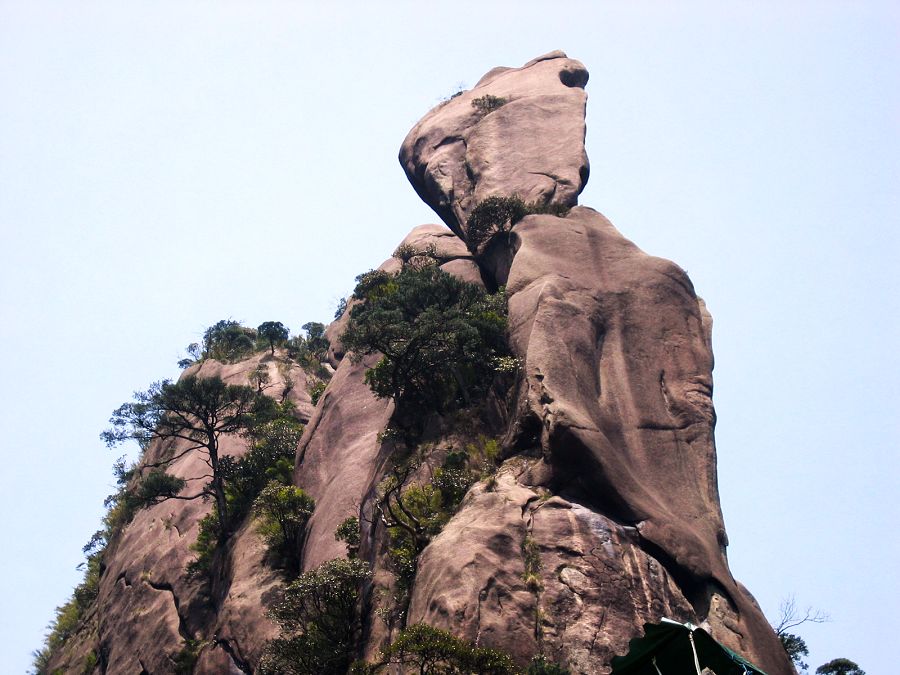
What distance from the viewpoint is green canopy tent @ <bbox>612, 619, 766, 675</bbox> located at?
49.6 ft

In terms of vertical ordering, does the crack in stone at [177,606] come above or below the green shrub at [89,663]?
above

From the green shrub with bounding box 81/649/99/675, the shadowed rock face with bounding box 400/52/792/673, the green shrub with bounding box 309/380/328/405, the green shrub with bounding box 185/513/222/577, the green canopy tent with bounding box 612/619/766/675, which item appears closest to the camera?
the green canopy tent with bounding box 612/619/766/675

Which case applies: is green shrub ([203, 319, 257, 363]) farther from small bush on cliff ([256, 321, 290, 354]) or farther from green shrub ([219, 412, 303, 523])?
green shrub ([219, 412, 303, 523])

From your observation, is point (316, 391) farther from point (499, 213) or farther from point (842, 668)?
point (842, 668)

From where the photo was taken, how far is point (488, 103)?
50.8 metres

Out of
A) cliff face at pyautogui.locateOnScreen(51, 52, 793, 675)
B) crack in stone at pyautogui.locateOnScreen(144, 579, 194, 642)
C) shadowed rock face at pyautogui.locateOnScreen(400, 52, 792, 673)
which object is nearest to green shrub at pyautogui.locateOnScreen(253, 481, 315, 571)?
cliff face at pyautogui.locateOnScreen(51, 52, 793, 675)

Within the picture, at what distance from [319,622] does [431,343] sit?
32.6 ft

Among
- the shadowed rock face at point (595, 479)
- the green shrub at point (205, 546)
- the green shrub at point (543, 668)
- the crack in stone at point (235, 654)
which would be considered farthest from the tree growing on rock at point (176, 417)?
the green shrub at point (543, 668)

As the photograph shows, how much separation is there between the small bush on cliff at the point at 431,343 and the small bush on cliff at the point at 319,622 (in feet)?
23.3

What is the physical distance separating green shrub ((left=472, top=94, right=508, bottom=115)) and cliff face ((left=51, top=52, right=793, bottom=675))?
2295 mm

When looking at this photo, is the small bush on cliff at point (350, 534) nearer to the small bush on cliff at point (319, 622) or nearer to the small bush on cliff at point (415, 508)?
the small bush on cliff at point (415, 508)

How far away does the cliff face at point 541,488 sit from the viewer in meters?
26.1

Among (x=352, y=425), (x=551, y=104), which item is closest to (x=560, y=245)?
(x=352, y=425)

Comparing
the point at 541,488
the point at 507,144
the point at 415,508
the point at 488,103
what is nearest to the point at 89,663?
the point at 415,508
